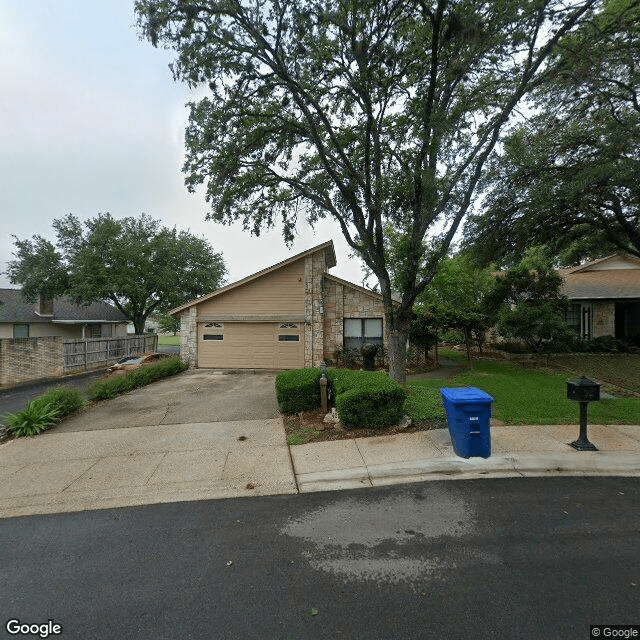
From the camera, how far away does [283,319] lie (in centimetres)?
1605

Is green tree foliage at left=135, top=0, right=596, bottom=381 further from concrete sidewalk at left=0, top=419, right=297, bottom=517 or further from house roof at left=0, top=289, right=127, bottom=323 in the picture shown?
house roof at left=0, top=289, right=127, bottom=323

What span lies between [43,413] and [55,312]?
2470 cm

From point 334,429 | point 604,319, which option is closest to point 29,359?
point 334,429

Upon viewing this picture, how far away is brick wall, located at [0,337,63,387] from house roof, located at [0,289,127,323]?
352 inches

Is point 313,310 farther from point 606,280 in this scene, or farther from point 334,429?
point 606,280

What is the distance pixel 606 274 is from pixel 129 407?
86.3 ft

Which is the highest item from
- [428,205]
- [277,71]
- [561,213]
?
[277,71]

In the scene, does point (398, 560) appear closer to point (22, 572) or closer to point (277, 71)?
point (22, 572)

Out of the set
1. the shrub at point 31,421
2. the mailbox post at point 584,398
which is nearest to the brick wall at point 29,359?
the shrub at point 31,421

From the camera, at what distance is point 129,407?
368 inches

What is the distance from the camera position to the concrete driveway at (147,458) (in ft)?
15.2

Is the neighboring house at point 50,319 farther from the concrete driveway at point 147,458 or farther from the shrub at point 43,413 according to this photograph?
the concrete driveway at point 147,458

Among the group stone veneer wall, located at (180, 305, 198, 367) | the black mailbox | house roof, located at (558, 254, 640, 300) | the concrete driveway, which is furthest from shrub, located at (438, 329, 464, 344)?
stone veneer wall, located at (180, 305, 198, 367)

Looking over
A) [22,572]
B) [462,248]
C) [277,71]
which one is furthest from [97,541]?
[462,248]
